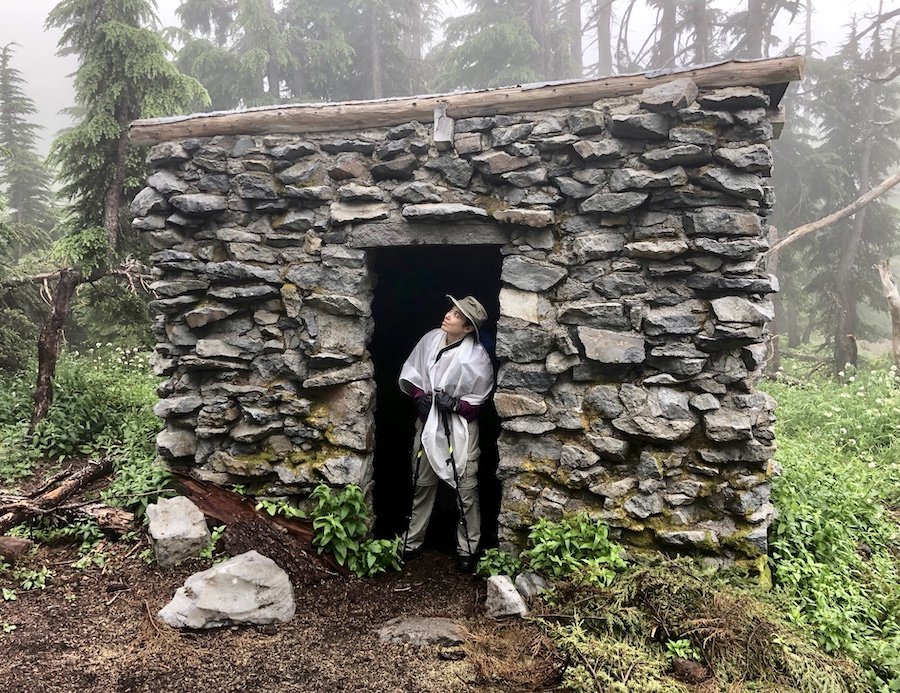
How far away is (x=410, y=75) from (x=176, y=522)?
54.4ft

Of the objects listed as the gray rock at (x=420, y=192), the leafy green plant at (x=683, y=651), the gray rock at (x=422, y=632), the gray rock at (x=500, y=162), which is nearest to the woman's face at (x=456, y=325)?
the gray rock at (x=420, y=192)

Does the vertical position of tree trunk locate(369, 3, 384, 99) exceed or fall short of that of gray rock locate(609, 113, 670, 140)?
it exceeds it

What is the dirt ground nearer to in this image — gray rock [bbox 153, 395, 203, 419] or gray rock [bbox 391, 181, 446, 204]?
gray rock [bbox 153, 395, 203, 419]

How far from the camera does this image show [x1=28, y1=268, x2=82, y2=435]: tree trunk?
6.08 meters

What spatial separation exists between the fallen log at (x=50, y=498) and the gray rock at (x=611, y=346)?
14.2 feet

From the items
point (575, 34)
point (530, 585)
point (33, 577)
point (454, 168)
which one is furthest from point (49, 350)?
point (575, 34)

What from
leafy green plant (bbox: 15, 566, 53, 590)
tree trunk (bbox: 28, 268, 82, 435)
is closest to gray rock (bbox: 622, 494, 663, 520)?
leafy green plant (bbox: 15, 566, 53, 590)

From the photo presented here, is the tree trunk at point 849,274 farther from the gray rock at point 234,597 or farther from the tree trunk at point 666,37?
the gray rock at point 234,597

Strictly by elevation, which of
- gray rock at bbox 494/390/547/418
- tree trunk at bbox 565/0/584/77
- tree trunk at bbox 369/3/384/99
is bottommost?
gray rock at bbox 494/390/547/418

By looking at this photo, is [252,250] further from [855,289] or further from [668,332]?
[855,289]

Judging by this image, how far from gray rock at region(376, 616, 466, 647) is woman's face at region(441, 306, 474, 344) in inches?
82.2

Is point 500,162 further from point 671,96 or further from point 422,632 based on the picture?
point 422,632

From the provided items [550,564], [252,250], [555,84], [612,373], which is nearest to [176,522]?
[252,250]

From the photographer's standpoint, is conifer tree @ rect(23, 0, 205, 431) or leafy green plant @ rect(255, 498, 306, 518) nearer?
leafy green plant @ rect(255, 498, 306, 518)
